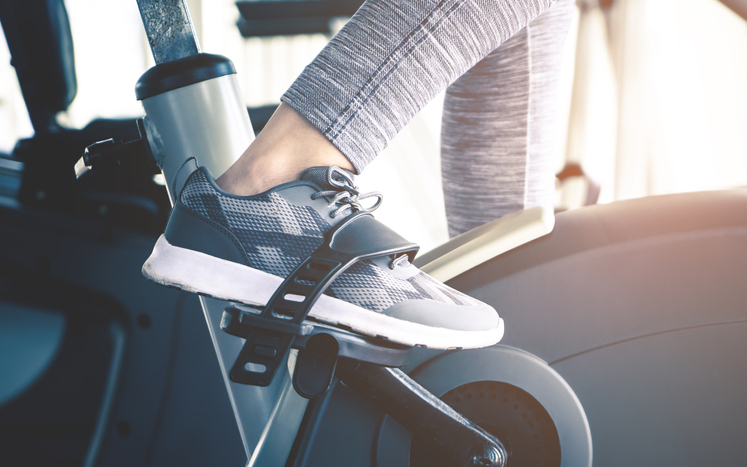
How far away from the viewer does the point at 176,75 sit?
636mm

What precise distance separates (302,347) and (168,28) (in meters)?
0.48

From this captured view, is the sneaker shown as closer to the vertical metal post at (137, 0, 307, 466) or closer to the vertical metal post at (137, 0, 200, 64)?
the vertical metal post at (137, 0, 307, 466)

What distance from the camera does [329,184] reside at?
0.55 m

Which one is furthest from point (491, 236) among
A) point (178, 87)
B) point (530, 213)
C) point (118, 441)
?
point (118, 441)

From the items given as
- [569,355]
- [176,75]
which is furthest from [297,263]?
[569,355]

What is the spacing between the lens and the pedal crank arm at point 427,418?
0.59m

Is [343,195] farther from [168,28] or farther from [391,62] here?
[168,28]

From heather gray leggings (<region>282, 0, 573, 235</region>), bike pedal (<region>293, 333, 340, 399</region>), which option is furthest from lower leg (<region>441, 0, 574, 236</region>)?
bike pedal (<region>293, 333, 340, 399</region>)

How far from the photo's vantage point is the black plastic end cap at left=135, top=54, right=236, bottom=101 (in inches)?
25.1

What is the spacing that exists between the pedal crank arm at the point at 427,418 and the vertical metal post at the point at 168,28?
0.49 m

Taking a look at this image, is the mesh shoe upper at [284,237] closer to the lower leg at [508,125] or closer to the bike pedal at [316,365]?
the bike pedal at [316,365]

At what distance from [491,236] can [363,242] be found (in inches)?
12.0

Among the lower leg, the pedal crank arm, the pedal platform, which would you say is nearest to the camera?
the pedal platform

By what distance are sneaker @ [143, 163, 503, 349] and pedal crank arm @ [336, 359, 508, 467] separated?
0.11 meters
